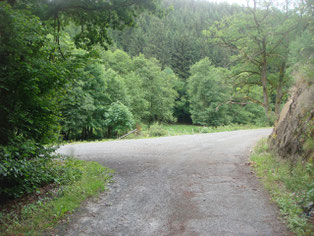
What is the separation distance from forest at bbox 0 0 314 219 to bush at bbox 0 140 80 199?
0.9 inches

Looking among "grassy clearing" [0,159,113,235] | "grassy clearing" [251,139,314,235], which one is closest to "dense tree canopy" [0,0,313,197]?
"grassy clearing" [0,159,113,235]

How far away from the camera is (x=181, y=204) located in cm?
483

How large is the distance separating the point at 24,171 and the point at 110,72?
30422 mm

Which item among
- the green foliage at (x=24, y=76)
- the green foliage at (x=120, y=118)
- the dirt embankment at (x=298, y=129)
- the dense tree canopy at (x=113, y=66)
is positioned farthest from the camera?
the green foliage at (x=120, y=118)

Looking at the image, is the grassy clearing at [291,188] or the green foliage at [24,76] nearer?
the grassy clearing at [291,188]

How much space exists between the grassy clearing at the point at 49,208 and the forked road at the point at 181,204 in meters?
0.26

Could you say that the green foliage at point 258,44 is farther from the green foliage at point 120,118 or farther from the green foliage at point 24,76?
the green foliage at point 24,76

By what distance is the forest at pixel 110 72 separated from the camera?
482cm

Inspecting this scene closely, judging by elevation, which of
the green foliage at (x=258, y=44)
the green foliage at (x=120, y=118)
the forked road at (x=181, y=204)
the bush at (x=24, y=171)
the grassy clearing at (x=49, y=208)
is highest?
the green foliage at (x=258, y=44)

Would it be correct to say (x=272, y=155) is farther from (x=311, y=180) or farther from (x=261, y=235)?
(x=261, y=235)

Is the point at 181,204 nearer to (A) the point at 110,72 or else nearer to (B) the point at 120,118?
(B) the point at 120,118

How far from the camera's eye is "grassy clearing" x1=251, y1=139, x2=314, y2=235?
3775 millimetres

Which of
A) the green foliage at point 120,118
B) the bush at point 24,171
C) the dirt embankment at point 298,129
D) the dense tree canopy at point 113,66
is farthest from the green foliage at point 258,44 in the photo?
the bush at point 24,171

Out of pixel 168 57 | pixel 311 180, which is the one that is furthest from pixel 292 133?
pixel 168 57
